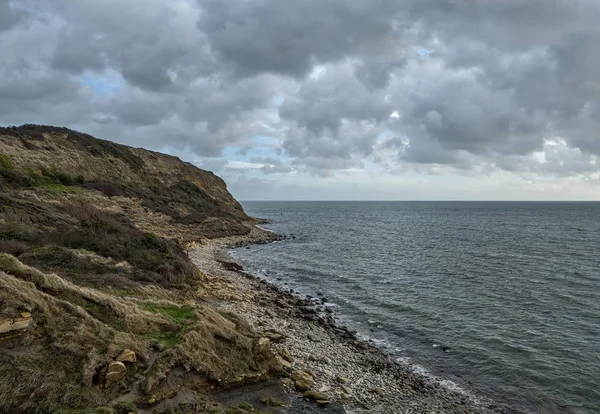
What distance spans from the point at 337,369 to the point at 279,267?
92.9ft

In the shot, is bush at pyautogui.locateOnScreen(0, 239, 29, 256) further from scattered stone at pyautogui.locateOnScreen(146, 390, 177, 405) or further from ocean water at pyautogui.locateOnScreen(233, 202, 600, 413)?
ocean water at pyautogui.locateOnScreen(233, 202, 600, 413)

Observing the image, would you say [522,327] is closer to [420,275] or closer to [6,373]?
[420,275]

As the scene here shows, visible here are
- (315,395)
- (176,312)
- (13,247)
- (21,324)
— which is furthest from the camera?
(13,247)

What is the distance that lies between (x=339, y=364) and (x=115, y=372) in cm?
1007

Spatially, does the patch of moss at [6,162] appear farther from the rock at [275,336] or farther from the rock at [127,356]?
the rock at [127,356]

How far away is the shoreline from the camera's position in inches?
575

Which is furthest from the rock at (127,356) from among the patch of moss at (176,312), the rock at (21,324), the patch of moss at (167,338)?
the patch of moss at (176,312)

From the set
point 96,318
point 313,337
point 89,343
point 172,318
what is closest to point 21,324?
point 89,343

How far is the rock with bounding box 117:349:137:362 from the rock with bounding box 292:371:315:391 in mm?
5780

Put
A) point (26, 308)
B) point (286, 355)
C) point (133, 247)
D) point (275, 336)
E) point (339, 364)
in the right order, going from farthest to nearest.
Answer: point (133, 247) → point (275, 336) → point (339, 364) → point (286, 355) → point (26, 308)

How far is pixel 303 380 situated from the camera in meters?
14.3

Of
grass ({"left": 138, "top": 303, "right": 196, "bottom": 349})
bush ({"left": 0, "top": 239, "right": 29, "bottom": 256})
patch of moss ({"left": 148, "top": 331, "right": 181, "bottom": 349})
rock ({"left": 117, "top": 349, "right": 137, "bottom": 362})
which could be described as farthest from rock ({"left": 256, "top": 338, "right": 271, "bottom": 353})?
bush ({"left": 0, "top": 239, "right": 29, "bottom": 256})

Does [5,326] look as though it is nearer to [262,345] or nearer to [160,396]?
[160,396]

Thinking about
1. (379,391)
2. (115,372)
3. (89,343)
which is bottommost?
(379,391)
